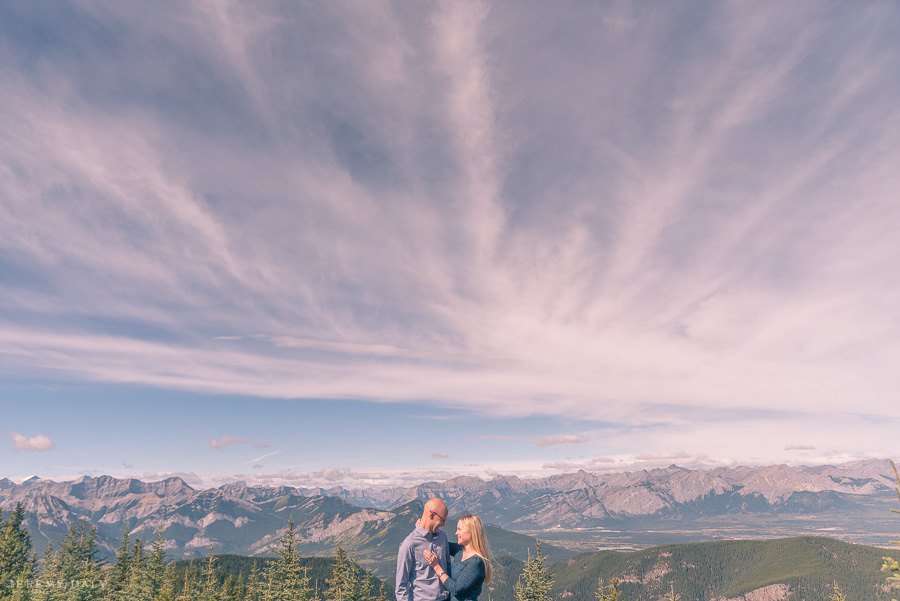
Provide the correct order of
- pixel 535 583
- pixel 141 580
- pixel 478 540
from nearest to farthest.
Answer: pixel 478 540, pixel 535 583, pixel 141 580

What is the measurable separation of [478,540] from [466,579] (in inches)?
26.8

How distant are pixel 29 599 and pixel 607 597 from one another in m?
49.8

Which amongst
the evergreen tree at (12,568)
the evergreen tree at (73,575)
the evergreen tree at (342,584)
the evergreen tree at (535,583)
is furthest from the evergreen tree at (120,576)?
the evergreen tree at (535,583)

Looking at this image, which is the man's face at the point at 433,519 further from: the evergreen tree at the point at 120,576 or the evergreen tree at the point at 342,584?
the evergreen tree at the point at 120,576

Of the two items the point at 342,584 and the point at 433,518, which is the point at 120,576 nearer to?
the point at 342,584

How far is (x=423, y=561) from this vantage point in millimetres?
8617

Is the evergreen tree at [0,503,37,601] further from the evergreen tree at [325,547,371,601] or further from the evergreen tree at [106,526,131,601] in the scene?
the evergreen tree at [325,547,371,601]

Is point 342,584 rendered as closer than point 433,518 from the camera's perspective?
No

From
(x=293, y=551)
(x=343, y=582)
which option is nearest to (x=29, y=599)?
(x=293, y=551)

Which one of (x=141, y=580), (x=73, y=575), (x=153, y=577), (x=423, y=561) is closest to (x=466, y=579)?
(x=423, y=561)

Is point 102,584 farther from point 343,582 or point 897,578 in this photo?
point 897,578

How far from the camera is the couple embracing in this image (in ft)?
26.2

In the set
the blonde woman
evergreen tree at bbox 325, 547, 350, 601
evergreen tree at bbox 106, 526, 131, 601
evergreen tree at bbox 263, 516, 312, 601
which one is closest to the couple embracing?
the blonde woman

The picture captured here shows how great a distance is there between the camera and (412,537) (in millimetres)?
8297
